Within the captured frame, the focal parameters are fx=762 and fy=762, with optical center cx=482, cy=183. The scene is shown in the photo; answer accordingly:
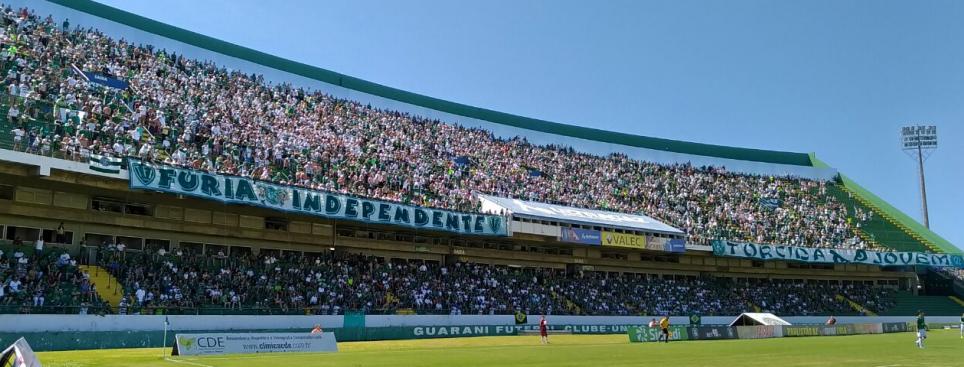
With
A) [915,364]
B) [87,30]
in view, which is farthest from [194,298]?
[915,364]

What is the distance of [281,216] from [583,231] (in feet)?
71.1

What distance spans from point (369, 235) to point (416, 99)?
21.4 m

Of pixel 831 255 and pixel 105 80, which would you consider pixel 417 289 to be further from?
pixel 831 255

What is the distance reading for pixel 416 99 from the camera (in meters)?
65.2

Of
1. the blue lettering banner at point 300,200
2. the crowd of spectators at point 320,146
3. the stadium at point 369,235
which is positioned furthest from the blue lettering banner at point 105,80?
the blue lettering banner at point 300,200

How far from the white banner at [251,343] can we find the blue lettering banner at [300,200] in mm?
9864

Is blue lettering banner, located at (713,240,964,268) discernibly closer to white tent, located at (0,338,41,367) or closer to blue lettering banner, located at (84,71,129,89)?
blue lettering banner, located at (84,71,129,89)

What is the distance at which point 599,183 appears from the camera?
64.8 metres

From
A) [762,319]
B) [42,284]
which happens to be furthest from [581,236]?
[42,284]

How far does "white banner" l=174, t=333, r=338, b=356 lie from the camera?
939 inches

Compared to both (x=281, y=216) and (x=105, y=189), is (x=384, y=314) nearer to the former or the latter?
(x=281, y=216)

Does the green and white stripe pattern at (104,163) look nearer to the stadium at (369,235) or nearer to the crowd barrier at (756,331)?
the stadium at (369,235)

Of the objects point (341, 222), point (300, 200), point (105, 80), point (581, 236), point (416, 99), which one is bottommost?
point (581, 236)

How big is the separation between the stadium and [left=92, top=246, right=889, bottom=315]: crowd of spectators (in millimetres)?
169
